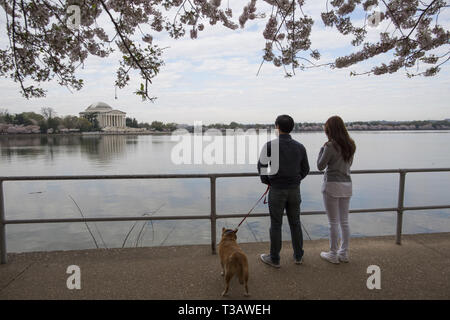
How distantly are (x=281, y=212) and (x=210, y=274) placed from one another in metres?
1.00

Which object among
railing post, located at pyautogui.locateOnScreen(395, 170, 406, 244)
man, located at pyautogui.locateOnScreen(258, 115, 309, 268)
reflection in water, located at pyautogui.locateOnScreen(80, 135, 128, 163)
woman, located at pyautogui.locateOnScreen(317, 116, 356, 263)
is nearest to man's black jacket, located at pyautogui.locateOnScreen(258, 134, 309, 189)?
man, located at pyautogui.locateOnScreen(258, 115, 309, 268)

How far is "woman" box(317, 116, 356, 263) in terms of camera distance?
3.13 meters

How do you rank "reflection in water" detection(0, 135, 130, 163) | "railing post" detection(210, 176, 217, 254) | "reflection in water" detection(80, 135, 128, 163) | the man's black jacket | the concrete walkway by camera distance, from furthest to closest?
"reflection in water" detection(0, 135, 130, 163) < "reflection in water" detection(80, 135, 128, 163) < "railing post" detection(210, 176, 217, 254) < the man's black jacket < the concrete walkway

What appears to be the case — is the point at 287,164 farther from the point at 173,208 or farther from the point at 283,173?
the point at 173,208

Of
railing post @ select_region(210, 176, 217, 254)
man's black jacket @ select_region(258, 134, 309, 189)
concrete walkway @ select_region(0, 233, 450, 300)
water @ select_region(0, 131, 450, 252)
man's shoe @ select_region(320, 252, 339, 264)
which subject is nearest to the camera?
concrete walkway @ select_region(0, 233, 450, 300)

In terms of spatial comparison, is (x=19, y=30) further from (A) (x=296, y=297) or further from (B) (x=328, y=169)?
(A) (x=296, y=297)

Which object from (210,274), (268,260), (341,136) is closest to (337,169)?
(341,136)

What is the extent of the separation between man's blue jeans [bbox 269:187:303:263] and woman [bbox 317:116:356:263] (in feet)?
1.29

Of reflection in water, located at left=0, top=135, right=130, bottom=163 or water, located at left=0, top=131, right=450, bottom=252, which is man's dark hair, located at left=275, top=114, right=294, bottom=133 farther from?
reflection in water, located at left=0, top=135, right=130, bottom=163

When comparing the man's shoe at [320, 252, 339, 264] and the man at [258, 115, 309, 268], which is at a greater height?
the man at [258, 115, 309, 268]

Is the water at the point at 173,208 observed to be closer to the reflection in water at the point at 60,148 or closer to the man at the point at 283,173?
the man at the point at 283,173

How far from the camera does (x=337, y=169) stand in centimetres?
318

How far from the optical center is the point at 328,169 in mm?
3240

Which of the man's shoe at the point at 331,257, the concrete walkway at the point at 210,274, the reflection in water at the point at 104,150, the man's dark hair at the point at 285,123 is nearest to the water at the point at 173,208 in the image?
the concrete walkway at the point at 210,274
